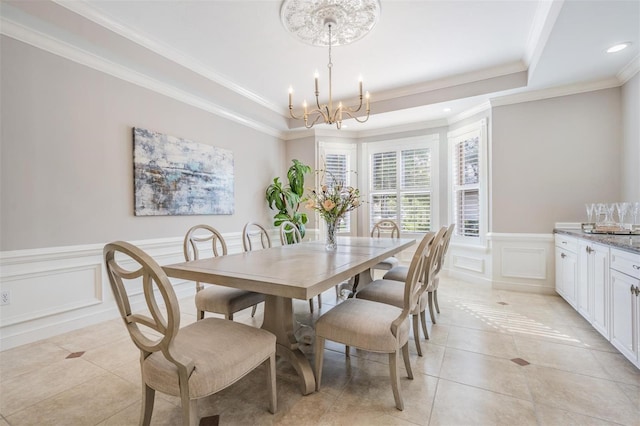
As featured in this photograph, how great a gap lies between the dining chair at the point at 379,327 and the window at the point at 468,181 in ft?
10.0

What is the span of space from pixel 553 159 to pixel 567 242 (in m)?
1.17

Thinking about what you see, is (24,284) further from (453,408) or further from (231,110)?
(453,408)

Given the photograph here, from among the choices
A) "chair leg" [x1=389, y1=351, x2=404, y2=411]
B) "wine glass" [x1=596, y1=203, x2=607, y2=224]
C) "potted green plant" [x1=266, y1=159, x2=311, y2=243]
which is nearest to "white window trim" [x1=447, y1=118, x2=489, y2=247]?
"wine glass" [x1=596, y1=203, x2=607, y2=224]

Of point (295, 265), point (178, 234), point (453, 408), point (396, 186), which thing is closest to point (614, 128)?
point (396, 186)

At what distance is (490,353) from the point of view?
2201 millimetres

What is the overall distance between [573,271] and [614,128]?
1.87 m

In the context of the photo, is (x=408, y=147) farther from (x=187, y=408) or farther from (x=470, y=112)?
(x=187, y=408)

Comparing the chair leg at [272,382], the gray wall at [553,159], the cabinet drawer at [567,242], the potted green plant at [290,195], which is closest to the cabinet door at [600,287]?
the cabinet drawer at [567,242]

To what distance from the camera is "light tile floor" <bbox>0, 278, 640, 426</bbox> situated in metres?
1.53

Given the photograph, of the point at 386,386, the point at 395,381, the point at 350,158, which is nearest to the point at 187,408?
the point at 395,381

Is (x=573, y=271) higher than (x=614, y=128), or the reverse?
(x=614, y=128)

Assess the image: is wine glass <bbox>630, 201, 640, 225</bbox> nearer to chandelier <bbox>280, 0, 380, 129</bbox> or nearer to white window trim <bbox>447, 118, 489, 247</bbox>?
white window trim <bbox>447, 118, 489, 247</bbox>

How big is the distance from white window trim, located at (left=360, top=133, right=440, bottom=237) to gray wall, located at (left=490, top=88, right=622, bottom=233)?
3.51 feet

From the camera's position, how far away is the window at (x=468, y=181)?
13.8 feet
